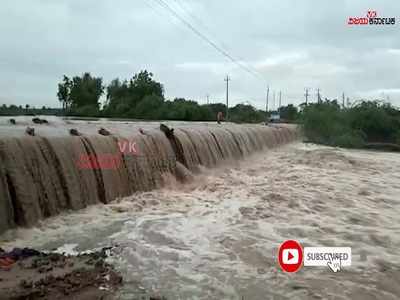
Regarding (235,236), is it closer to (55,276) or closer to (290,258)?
(290,258)

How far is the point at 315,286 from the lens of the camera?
16.5 feet

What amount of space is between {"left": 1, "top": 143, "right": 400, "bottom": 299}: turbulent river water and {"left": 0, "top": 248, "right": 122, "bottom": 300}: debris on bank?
25 centimetres

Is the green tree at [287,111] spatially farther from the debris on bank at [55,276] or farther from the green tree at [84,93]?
the debris on bank at [55,276]

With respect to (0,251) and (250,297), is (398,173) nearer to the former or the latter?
(250,297)

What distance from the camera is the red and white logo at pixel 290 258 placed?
17.9 feet

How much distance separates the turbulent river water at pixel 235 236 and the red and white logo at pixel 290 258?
95 millimetres

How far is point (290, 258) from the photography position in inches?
227

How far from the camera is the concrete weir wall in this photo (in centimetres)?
705

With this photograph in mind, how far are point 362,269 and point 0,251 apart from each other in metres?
4.69

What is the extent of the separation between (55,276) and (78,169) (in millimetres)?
3891

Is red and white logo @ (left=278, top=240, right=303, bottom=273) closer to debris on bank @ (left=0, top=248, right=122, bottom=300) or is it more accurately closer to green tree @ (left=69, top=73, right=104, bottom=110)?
debris on bank @ (left=0, top=248, right=122, bottom=300)

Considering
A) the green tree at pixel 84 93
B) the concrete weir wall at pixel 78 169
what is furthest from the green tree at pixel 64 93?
the concrete weir wall at pixel 78 169

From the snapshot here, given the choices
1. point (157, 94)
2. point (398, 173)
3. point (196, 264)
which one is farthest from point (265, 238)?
point (157, 94)

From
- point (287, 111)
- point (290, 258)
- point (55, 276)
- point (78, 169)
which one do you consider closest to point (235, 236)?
point (290, 258)
